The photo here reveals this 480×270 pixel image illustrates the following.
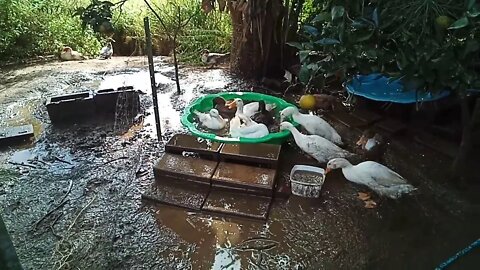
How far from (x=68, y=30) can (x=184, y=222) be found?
516cm

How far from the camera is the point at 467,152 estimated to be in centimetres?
279

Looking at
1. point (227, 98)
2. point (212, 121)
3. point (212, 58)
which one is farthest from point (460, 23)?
point (212, 58)

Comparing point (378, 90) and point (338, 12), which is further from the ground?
point (338, 12)

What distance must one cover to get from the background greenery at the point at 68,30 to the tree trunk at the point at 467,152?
12.0ft

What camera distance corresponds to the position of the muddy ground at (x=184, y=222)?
224 cm

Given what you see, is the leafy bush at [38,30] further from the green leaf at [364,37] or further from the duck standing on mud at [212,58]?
the green leaf at [364,37]

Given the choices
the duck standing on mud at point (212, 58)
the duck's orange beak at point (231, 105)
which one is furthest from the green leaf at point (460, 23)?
the duck standing on mud at point (212, 58)

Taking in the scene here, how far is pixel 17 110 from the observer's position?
167 inches

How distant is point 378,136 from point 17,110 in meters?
3.75

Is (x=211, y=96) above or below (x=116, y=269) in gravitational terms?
above

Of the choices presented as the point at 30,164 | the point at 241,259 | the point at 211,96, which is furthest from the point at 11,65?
the point at 241,259

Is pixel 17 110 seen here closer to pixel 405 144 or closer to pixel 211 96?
pixel 211 96

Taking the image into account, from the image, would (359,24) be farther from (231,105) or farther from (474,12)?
(231,105)

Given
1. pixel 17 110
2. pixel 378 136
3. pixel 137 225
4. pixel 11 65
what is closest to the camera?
pixel 137 225
